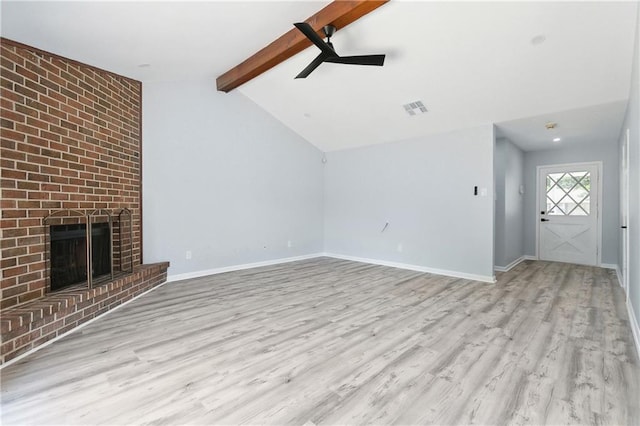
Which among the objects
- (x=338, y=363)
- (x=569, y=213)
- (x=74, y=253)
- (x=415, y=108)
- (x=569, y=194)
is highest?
(x=415, y=108)

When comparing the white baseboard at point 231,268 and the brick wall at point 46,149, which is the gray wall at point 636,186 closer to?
the white baseboard at point 231,268

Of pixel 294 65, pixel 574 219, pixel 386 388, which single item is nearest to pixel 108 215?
pixel 294 65

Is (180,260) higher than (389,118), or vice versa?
(389,118)

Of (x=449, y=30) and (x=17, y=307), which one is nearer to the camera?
(x=17, y=307)

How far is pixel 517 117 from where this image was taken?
3.98m

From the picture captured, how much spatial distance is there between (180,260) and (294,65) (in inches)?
125

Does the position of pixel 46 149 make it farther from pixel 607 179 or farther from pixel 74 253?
pixel 607 179

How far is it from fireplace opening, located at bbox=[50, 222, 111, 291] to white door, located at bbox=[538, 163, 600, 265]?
740cm

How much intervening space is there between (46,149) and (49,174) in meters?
0.22

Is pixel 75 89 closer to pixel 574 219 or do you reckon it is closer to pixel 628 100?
pixel 628 100

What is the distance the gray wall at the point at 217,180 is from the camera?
4074 mm

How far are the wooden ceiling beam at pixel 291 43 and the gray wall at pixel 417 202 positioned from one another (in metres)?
2.61

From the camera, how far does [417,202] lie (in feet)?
16.6

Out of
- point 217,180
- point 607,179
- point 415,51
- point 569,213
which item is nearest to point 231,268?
point 217,180
